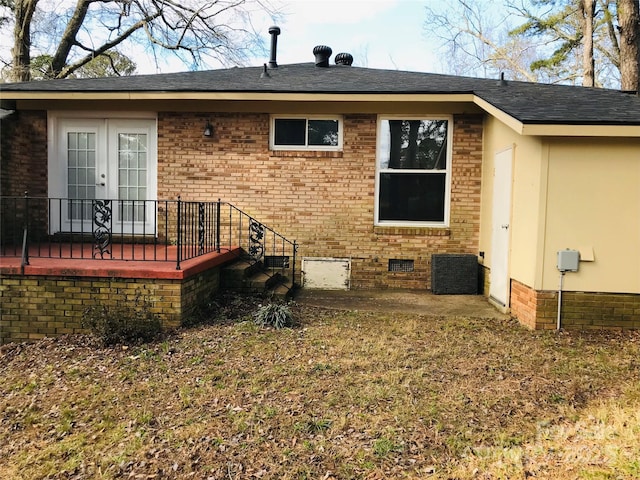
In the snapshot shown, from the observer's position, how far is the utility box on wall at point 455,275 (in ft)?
23.9

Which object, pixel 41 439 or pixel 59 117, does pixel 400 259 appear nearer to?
pixel 41 439

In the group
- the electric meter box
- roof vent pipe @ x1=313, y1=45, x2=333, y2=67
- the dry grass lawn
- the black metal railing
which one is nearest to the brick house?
the black metal railing

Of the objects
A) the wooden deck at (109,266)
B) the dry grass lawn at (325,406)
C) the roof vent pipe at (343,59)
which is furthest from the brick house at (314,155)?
the roof vent pipe at (343,59)

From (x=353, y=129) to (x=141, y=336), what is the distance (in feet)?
15.2

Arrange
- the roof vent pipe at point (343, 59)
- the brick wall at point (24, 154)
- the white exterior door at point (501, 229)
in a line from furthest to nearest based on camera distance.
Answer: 1. the roof vent pipe at point (343, 59)
2. the brick wall at point (24, 154)
3. the white exterior door at point (501, 229)

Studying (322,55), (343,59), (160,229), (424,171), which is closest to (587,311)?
(424,171)

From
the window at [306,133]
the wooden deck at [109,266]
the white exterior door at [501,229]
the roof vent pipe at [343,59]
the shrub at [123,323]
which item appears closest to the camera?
the shrub at [123,323]

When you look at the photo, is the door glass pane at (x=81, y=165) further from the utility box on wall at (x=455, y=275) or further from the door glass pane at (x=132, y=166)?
the utility box on wall at (x=455, y=275)

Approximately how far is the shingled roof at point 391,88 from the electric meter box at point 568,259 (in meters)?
1.49

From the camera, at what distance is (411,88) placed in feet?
23.4

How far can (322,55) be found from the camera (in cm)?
1010

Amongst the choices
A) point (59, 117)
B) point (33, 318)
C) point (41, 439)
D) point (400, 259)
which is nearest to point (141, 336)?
point (33, 318)

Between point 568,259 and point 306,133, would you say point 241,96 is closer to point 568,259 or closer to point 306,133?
point 306,133

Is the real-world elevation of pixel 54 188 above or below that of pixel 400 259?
above
